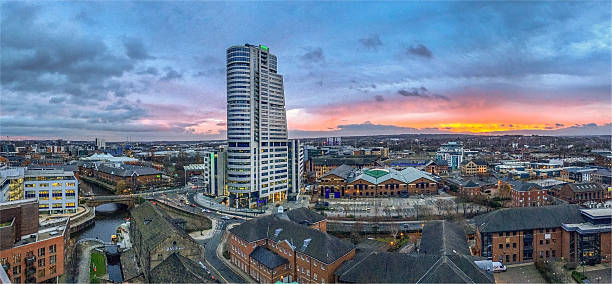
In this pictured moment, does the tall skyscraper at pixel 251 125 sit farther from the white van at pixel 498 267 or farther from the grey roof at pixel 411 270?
the white van at pixel 498 267

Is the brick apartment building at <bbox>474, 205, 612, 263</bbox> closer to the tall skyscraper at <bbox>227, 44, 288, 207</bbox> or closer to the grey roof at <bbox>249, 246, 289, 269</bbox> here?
the grey roof at <bbox>249, 246, 289, 269</bbox>

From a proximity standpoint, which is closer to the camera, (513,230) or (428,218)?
(513,230)

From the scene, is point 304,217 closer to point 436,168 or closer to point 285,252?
point 285,252

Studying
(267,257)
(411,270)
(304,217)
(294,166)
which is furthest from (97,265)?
(294,166)

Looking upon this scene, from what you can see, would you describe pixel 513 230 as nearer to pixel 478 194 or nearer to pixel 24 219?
pixel 478 194

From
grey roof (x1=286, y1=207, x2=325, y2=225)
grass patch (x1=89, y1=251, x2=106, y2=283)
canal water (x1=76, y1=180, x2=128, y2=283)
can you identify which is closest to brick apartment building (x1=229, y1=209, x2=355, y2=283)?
grey roof (x1=286, y1=207, x2=325, y2=225)

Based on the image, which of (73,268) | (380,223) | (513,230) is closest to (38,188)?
(73,268)
